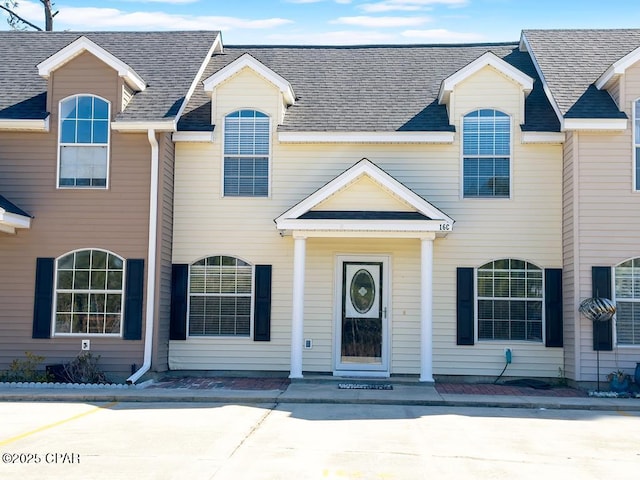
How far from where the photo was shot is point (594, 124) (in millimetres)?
13523

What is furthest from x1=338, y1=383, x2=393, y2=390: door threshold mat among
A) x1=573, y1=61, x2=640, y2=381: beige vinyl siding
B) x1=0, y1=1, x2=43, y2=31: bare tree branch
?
x1=0, y1=1, x2=43, y2=31: bare tree branch

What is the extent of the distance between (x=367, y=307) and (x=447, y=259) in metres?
1.84

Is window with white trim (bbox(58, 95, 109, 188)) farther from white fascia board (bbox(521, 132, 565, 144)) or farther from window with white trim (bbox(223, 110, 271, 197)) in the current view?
white fascia board (bbox(521, 132, 565, 144))

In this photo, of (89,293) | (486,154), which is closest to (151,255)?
(89,293)

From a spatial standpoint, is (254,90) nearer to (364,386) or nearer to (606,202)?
(364,386)

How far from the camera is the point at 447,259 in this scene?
47.5ft

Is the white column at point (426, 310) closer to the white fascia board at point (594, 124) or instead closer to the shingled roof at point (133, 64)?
the white fascia board at point (594, 124)

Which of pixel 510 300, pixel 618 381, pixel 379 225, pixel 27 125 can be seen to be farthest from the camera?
pixel 510 300

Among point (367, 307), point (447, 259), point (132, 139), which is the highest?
point (132, 139)

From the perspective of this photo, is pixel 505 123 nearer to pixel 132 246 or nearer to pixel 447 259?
pixel 447 259

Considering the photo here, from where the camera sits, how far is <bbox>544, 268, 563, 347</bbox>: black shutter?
14094 mm

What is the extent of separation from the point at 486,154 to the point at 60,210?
27.6ft

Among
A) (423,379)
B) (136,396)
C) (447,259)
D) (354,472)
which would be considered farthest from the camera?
(447,259)

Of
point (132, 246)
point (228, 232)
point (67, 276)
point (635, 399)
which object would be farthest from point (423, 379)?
point (67, 276)
